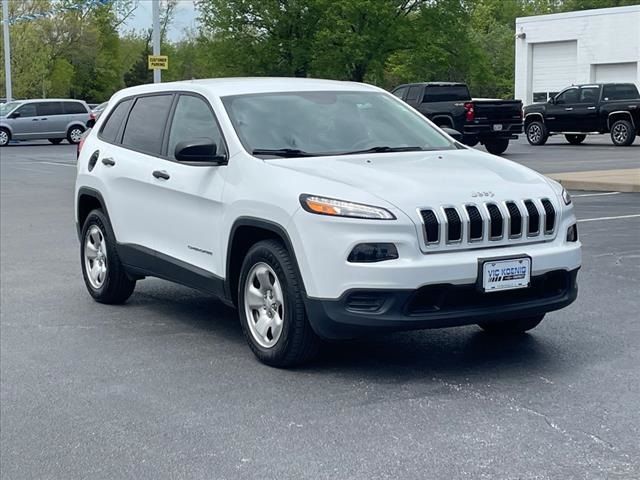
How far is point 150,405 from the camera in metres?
5.81

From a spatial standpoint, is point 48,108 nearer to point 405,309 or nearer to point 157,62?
point 157,62

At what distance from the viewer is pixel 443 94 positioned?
29.6 meters

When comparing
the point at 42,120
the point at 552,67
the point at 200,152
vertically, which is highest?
the point at 552,67

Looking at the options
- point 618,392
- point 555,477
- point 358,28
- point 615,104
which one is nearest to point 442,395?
point 618,392

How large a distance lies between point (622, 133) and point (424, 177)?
2699cm

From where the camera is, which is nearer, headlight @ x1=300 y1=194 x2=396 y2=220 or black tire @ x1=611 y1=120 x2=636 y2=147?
headlight @ x1=300 y1=194 x2=396 y2=220

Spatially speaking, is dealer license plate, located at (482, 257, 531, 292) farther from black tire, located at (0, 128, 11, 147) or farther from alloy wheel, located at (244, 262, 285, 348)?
black tire, located at (0, 128, 11, 147)

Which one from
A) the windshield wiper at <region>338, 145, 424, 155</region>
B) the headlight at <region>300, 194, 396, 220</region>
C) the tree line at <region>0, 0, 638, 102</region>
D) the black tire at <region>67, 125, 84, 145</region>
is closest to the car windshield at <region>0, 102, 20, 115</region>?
the black tire at <region>67, 125, 84, 145</region>

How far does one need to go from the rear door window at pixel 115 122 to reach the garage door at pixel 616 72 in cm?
4545

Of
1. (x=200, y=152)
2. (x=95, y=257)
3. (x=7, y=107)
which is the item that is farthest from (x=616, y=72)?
(x=200, y=152)

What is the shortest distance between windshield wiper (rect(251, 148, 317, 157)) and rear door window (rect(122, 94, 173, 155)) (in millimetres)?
1221

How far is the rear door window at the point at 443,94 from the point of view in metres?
29.5

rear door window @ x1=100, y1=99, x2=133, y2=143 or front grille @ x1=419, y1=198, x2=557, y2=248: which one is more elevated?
rear door window @ x1=100, y1=99, x2=133, y2=143

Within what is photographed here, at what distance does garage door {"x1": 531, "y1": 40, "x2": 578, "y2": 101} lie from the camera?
55.0 m
